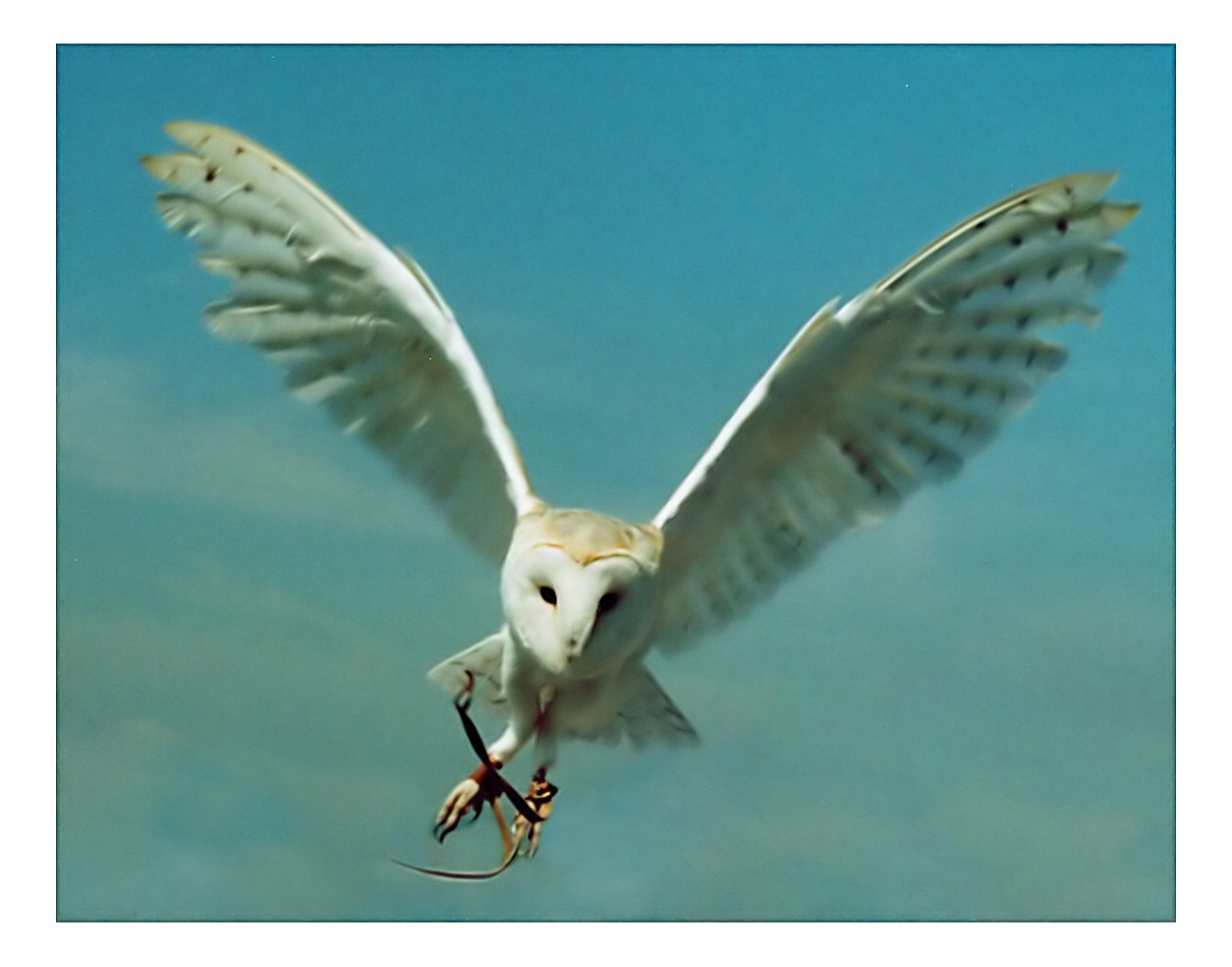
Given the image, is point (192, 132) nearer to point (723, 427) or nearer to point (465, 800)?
point (723, 427)

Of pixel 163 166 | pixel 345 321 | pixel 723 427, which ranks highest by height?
pixel 163 166

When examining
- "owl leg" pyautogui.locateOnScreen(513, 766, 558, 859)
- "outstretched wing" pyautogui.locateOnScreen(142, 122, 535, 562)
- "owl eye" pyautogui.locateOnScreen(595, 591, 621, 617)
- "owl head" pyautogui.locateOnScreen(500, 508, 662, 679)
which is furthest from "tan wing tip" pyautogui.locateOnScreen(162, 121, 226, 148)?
"owl leg" pyautogui.locateOnScreen(513, 766, 558, 859)

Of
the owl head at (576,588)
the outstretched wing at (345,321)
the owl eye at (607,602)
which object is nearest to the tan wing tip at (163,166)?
the outstretched wing at (345,321)

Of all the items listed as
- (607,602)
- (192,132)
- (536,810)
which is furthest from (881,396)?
(192,132)

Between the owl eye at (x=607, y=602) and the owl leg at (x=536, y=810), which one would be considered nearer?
the owl eye at (x=607, y=602)

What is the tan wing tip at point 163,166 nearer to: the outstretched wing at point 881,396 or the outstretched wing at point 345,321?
the outstretched wing at point 345,321

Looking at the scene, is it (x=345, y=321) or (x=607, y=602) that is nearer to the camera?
(x=607, y=602)

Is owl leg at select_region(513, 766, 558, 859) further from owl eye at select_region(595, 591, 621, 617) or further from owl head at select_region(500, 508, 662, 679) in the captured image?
owl eye at select_region(595, 591, 621, 617)

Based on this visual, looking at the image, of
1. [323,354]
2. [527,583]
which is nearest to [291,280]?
[323,354]
